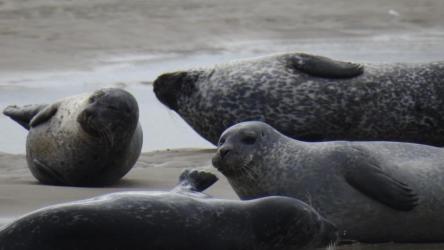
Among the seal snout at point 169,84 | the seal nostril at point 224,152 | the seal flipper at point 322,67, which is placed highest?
the seal nostril at point 224,152

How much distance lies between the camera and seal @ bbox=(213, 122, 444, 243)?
674 cm

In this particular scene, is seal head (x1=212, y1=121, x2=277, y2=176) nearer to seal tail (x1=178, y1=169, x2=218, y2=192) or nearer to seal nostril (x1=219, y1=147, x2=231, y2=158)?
seal nostril (x1=219, y1=147, x2=231, y2=158)

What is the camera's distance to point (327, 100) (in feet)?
30.4

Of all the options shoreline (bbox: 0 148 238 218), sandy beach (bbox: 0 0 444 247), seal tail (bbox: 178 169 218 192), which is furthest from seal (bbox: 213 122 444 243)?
sandy beach (bbox: 0 0 444 247)

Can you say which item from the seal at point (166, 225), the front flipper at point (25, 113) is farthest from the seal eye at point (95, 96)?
the seal at point (166, 225)

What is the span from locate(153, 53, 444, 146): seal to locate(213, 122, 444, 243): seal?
7.36 feet

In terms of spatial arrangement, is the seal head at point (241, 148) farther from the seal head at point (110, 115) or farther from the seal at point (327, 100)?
the seal at point (327, 100)

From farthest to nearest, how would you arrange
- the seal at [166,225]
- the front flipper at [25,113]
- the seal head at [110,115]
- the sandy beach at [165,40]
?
the sandy beach at [165,40] < the front flipper at [25,113] < the seal head at [110,115] < the seal at [166,225]

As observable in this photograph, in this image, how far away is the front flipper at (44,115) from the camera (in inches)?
356

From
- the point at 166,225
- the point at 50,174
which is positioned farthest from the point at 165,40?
the point at 166,225

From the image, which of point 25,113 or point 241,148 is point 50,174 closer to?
point 25,113

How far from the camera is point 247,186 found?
22.8ft

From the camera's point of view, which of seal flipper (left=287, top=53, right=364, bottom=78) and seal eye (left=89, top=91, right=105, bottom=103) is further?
seal flipper (left=287, top=53, right=364, bottom=78)

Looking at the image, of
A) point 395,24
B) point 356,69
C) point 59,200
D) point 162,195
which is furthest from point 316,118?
point 395,24
